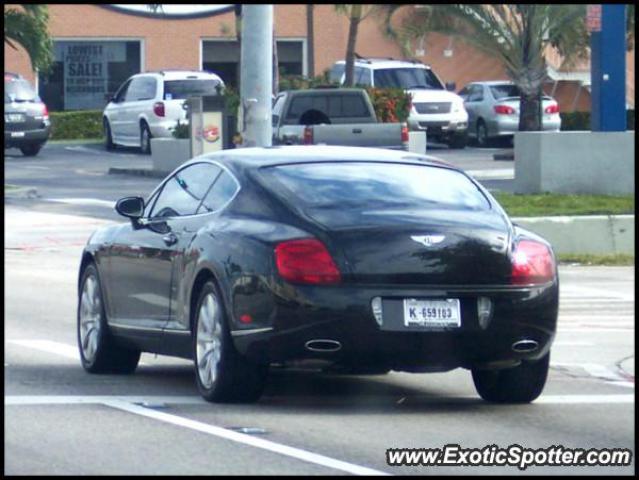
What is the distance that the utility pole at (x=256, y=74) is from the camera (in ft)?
67.3

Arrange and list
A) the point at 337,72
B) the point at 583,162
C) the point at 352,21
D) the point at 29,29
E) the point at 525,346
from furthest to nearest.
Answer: the point at 352,21, the point at 337,72, the point at 29,29, the point at 583,162, the point at 525,346

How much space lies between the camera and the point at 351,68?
4353 centimetres

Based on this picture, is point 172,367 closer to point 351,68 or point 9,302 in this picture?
point 9,302

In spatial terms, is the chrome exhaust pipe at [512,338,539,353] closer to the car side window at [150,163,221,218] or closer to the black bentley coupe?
the black bentley coupe

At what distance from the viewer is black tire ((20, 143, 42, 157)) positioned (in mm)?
41375

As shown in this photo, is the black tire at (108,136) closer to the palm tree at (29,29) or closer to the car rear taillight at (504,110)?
the palm tree at (29,29)

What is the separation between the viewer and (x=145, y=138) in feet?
136

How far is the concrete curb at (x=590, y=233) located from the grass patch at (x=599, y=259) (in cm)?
38

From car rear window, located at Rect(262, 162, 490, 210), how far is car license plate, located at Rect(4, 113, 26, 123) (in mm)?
29509

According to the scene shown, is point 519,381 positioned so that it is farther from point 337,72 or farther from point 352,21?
point 352,21

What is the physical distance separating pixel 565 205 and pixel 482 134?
21.8 m

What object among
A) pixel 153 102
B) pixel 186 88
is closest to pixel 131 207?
pixel 153 102

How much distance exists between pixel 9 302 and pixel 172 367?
459 cm

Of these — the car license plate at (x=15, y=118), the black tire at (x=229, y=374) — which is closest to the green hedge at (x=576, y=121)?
the car license plate at (x=15, y=118)
